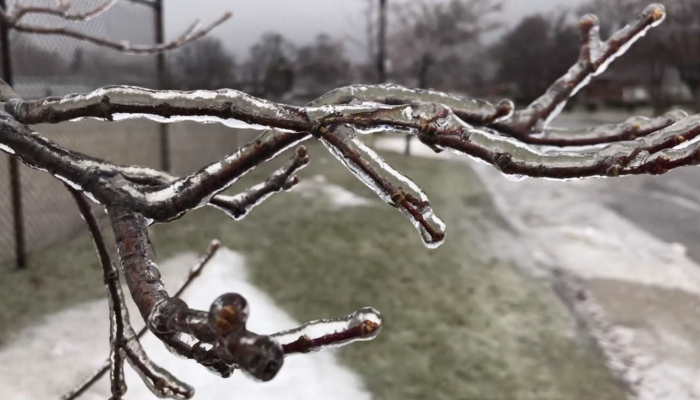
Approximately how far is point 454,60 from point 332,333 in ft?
41.6

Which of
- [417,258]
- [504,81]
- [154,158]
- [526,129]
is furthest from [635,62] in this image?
[526,129]

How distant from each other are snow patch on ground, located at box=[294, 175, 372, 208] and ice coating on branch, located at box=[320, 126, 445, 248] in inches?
222

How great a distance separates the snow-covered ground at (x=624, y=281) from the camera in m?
3.38

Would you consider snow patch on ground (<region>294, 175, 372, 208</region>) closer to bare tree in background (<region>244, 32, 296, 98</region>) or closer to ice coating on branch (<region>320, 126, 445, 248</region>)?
bare tree in background (<region>244, 32, 296, 98</region>)

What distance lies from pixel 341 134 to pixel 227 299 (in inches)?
12.5

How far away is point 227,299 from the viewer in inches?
17.7

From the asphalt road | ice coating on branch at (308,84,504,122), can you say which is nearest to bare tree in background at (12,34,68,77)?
ice coating on branch at (308,84,504,122)

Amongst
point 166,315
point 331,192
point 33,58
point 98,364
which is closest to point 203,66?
point 331,192

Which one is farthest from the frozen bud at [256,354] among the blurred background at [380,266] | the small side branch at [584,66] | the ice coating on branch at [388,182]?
the blurred background at [380,266]

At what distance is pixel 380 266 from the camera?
15.4 feet

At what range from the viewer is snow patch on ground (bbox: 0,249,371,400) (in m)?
2.89

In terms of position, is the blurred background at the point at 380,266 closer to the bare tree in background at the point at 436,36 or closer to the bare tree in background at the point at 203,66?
the bare tree in background at the point at 203,66

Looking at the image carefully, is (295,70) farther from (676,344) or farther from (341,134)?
(341,134)

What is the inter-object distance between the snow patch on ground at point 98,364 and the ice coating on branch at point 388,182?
2.39 meters
